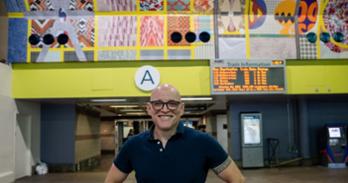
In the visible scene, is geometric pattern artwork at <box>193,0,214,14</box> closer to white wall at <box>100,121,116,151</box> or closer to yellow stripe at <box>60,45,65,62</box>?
yellow stripe at <box>60,45,65,62</box>

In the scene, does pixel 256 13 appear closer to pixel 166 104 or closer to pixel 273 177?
pixel 273 177

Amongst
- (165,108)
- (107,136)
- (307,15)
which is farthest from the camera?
(107,136)

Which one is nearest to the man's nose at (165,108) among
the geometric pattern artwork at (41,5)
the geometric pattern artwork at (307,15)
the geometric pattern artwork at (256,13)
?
the geometric pattern artwork at (256,13)

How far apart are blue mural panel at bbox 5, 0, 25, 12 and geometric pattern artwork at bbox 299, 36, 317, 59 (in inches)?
251

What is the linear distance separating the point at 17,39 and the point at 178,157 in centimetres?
816

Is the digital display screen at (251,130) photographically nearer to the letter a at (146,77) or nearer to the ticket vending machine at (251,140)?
the ticket vending machine at (251,140)

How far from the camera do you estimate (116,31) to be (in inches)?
362

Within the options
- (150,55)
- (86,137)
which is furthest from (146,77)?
(86,137)

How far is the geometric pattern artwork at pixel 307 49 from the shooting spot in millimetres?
A: 9438

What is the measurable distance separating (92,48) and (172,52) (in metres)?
1.80

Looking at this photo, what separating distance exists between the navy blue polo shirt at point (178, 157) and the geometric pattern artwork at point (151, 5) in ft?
24.6

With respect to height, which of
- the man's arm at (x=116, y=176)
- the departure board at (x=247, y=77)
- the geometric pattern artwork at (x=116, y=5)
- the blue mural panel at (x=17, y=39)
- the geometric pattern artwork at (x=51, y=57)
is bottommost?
the man's arm at (x=116, y=176)

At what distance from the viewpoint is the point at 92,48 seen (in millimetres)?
9180

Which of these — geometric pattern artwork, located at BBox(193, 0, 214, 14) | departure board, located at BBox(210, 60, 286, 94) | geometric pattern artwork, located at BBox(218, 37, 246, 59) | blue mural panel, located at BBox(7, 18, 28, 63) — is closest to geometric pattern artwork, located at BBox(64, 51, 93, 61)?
blue mural panel, located at BBox(7, 18, 28, 63)
